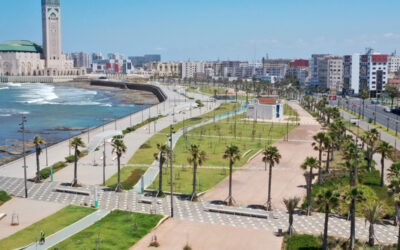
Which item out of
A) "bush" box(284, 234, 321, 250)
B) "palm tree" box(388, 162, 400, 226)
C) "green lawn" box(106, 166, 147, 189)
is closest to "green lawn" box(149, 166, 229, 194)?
"green lawn" box(106, 166, 147, 189)

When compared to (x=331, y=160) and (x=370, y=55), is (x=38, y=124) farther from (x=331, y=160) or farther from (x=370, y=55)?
(x=370, y=55)

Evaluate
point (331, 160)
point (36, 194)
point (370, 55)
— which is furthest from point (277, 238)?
point (370, 55)

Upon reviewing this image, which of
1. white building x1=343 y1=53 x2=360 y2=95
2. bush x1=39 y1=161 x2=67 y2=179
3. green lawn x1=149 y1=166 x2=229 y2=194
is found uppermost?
white building x1=343 y1=53 x2=360 y2=95

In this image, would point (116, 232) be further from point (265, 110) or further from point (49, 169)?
point (265, 110)

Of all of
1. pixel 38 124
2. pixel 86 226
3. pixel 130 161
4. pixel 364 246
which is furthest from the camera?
pixel 38 124

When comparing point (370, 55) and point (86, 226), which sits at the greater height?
point (370, 55)

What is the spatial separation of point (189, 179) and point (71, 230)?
17.4 meters

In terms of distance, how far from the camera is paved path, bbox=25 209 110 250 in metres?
31.7

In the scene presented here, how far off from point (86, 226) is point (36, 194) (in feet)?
38.0

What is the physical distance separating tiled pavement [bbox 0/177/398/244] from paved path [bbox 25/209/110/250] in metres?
2.22

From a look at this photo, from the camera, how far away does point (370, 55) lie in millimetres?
162750

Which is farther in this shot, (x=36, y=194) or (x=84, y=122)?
(x=84, y=122)

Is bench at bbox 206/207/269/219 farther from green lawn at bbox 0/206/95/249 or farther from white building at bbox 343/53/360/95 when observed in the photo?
white building at bbox 343/53/360/95

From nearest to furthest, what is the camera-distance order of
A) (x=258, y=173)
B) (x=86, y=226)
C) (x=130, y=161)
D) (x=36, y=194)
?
(x=86, y=226) < (x=36, y=194) < (x=258, y=173) < (x=130, y=161)
